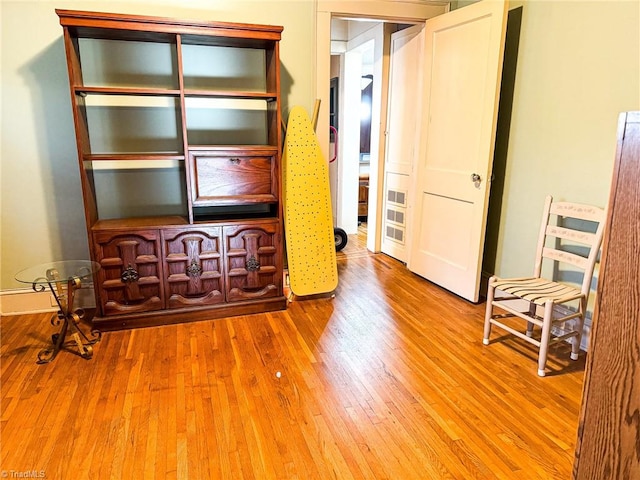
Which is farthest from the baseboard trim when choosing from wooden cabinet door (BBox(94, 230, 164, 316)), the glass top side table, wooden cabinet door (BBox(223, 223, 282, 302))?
wooden cabinet door (BBox(223, 223, 282, 302))

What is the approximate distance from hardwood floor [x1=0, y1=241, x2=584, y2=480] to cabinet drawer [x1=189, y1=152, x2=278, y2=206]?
86 cm

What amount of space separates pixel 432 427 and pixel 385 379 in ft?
1.34

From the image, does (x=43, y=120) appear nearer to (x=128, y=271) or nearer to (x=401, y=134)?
(x=128, y=271)

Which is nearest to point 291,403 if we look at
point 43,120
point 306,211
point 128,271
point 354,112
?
point 128,271

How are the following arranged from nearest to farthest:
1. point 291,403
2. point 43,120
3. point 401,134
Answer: point 291,403
point 43,120
point 401,134

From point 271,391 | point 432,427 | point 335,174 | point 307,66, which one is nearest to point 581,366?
point 432,427

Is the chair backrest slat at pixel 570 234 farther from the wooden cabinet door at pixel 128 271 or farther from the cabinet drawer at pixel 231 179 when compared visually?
the wooden cabinet door at pixel 128 271

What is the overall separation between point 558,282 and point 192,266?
239 centimetres

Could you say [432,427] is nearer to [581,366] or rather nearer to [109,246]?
[581,366]

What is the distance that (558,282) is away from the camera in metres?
2.72

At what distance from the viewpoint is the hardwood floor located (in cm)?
169

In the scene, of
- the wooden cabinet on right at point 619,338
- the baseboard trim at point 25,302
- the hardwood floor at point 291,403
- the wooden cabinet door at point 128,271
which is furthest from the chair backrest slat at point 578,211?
the baseboard trim at point 25,302

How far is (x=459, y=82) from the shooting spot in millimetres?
3131

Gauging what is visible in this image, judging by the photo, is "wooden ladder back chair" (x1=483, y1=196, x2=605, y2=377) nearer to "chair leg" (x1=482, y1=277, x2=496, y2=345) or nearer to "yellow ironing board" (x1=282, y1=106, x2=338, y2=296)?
"chair leg" (x1=482, y1=277, x2=496, y2=345)
